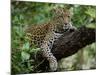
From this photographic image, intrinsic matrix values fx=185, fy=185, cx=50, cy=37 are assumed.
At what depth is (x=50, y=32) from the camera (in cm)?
189

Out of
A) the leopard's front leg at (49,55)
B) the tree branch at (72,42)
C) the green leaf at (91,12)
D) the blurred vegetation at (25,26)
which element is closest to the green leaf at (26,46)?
the blurred vegetation at (25,26)

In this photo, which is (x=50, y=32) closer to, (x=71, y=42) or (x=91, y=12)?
(x=71, y=42)

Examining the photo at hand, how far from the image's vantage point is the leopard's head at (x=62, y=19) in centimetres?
192

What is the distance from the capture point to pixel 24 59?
1.82 metres

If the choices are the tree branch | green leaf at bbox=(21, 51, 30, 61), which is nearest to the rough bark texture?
the tree branch

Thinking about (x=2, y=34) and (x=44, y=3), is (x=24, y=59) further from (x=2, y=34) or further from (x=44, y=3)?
(x=44, y=3)

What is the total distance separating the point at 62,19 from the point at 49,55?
1.31 feet

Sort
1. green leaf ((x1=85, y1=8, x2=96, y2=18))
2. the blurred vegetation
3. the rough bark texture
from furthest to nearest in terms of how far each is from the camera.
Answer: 1. green leaf ((x1=85, y1=8, x2=96, y2=18))
2. the rough bark texture
3. the blurred vegetation

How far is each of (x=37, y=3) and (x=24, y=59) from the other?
1.88 feet

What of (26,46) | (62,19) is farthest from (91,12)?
(26,46)

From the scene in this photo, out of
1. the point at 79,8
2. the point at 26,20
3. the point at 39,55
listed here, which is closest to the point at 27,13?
the point at 26,20

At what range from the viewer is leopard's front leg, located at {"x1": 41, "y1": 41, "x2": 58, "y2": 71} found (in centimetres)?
187

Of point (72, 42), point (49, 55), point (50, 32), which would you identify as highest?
point (50, 32)

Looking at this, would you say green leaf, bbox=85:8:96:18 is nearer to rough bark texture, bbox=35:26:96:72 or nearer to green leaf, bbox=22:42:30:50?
rough bark texture, bbox=35:26:96:72
